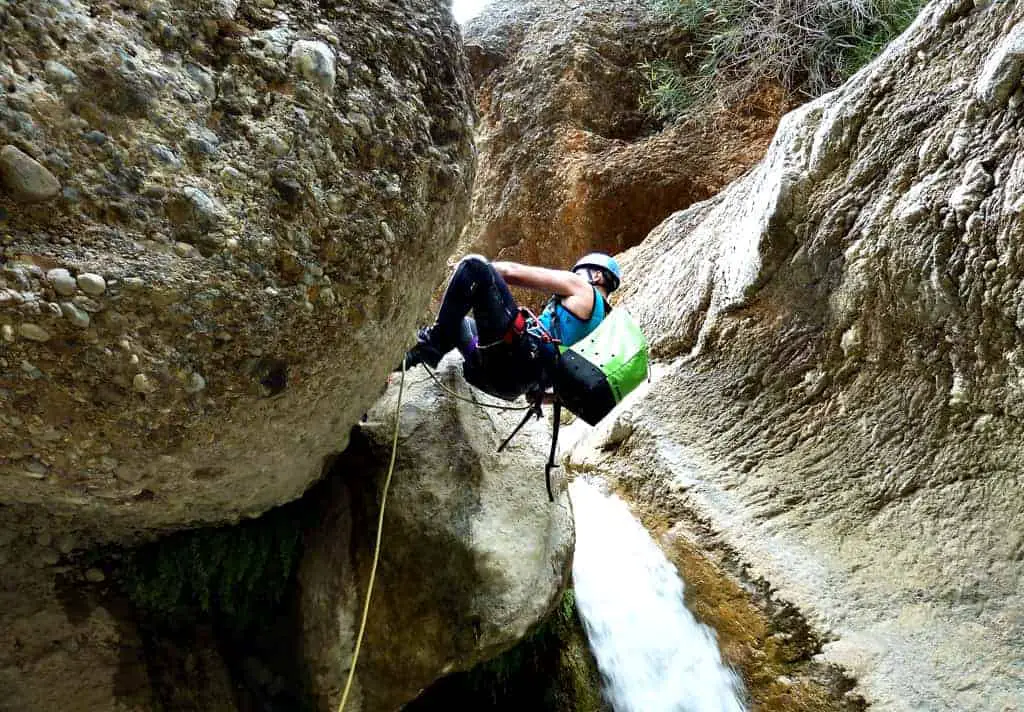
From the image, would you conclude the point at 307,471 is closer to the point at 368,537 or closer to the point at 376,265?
the point at 368,537

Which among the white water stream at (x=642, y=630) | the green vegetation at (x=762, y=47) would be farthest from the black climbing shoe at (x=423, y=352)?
the green vegetation at (x=762, y=47)

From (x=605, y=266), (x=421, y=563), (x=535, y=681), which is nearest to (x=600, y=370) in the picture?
(x=605, y=266)

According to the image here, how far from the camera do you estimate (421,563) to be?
2.89 m

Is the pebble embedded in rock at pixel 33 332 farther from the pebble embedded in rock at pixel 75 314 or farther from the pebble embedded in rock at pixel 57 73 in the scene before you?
the pebble embedded in rock at pixel 57 73

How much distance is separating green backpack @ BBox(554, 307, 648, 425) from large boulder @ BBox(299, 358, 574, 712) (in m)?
0.59

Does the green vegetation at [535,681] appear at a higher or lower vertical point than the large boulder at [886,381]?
lower

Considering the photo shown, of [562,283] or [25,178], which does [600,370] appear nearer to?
[562,283]

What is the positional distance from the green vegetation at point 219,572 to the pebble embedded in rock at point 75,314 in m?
1.42

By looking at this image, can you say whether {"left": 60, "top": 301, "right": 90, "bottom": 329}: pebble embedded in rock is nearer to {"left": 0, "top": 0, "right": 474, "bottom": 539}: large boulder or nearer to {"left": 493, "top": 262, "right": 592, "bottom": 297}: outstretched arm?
{"left": 0, "top": 0, "right": 474, "bottom": 539}: large boulder

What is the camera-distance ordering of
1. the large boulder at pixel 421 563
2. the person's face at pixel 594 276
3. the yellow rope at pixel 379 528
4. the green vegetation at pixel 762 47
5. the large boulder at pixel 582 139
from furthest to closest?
the large boulder at pixel 582 139 → the green vegetation at pixel 762 47 → the person's face at pixel 594 276 → the large boulder at pixel 421 563 → the yellow rope at pixel 379 528

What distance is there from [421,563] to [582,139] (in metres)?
5.65

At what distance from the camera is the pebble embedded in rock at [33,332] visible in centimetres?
150

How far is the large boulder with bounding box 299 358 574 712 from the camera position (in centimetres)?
279

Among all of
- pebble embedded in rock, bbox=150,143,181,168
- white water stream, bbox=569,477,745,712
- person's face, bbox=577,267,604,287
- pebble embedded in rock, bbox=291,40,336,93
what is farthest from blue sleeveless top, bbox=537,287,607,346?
pebble embedded in rock, bbox=150,143,181,168
